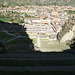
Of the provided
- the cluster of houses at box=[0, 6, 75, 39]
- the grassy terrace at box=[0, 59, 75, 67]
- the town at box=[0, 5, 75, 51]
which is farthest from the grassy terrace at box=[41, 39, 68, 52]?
the grassy terrace at box=[0, 59, 75, 67]

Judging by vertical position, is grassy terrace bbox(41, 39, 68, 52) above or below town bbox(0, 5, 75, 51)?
below

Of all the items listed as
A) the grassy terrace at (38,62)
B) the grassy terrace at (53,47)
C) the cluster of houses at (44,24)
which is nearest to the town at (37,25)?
the cluster of houses at (44,24)

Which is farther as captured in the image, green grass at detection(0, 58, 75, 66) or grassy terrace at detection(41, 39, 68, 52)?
grassy terrace at detection(41, 39, 68, 52)

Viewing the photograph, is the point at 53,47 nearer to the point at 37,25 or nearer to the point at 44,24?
the point at 37,25

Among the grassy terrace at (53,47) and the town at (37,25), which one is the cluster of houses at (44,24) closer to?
the town at (37,25)

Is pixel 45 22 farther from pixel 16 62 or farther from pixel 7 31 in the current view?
pixel 16 62

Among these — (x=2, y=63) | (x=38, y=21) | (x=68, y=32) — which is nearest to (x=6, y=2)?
(x=38, y=21)

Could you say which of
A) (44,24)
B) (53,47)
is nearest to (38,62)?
(53,47)

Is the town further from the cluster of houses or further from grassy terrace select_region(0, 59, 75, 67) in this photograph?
grassy terrace select_region(0, 59, 75, 67)

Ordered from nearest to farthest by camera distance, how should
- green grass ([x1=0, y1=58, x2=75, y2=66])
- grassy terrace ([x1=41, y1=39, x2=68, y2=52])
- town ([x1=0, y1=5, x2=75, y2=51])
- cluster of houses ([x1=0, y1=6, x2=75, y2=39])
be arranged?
green grass ([x1=0, y1=58, x2=75, y2=66]) < grassy terrace ([x1=41, y1=39, x2=68, y2=52]) < town ([x1=0, y1=5, x2=75, y2=51]) < cluster of houses ([x1=0, y1=6, x2=75, y2=39])

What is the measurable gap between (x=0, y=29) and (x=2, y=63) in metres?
21.5

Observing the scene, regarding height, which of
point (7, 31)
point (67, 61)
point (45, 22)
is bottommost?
point (67, 61)

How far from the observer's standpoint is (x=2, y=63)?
28.3ft

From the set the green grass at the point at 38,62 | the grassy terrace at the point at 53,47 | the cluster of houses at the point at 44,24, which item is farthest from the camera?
the cluster of houses at the point at 44,24
